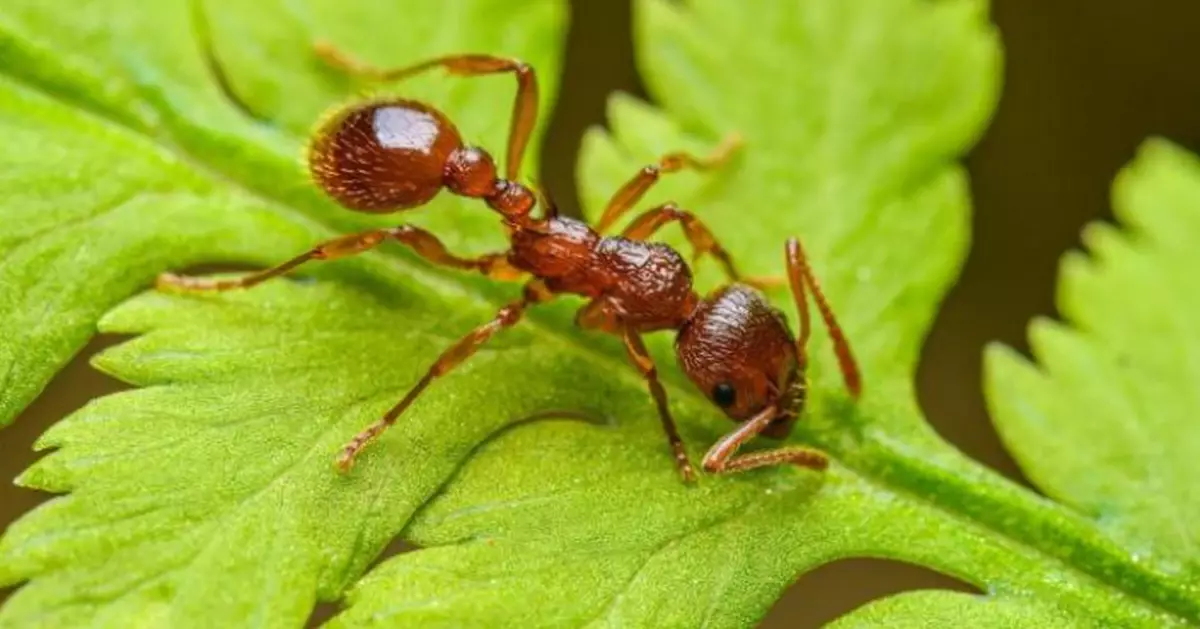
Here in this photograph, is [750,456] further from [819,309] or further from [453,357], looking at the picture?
[453,357]

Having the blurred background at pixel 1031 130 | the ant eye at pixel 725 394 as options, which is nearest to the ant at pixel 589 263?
the ant eye at pixel 725 394

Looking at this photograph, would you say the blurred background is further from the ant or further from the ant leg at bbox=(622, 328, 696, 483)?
the ant leg at bbox=(622, 328, 696, 483)

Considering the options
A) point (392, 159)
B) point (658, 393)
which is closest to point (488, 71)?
point (392, 159)

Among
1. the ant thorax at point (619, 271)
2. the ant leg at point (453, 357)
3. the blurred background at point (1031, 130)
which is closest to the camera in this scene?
the ant leg at point (453, 357)

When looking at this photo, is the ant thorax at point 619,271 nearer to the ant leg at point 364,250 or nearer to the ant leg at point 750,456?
the ant leg at point 364,250

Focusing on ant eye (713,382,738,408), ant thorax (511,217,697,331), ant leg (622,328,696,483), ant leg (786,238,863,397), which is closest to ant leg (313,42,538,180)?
ant thorax (511,217,697,331)

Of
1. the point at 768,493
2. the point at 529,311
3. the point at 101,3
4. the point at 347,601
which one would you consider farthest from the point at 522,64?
the point at 347,601

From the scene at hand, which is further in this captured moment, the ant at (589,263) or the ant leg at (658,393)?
the ant at (589,263)

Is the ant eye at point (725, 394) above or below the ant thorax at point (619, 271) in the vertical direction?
below

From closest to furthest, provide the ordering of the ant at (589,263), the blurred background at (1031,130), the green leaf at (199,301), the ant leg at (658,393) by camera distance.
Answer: the green leaf at (199,301) → the ant leg at (658,393) → the ant at (589,263) → the blurred background at (1031,130)
